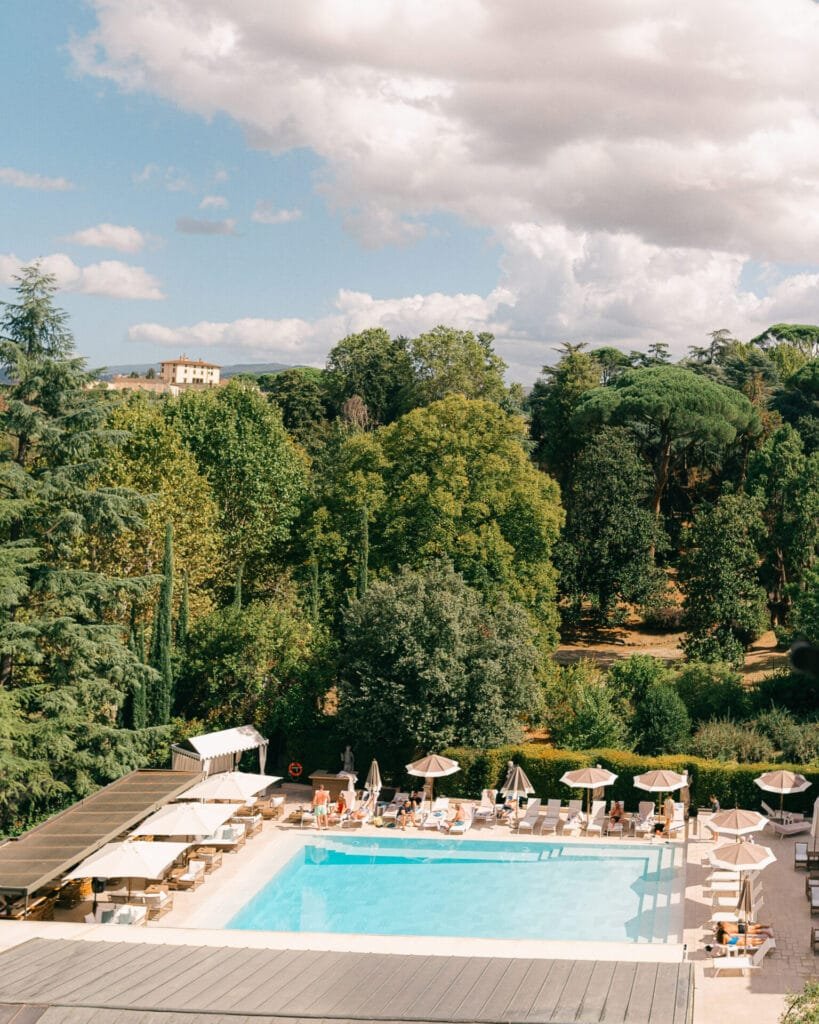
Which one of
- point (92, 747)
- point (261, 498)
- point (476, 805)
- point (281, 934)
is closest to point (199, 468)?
point (261, 498)

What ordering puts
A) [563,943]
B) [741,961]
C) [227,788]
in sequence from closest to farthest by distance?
[741,961], [563,943], [227,788]

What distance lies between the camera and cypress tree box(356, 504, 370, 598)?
112 ft

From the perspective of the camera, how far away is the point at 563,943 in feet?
58.1

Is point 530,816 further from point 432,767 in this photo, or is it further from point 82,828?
point 82,828

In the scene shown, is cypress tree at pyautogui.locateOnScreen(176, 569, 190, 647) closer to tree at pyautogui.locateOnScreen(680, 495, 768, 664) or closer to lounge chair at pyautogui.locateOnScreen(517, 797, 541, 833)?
lounge chair at pyautogui.locateOnScreen(517, 797, 541, 833)

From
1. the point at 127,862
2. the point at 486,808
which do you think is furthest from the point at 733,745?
the point at 127,862

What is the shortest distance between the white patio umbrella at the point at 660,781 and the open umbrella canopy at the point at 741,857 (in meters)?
4.98

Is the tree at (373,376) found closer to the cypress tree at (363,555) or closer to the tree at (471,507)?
the tree at (471,507)

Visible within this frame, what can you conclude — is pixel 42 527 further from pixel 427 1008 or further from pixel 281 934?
pixel 427 1008

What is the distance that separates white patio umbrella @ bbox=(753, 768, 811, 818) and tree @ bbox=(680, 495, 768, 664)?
37.9 ft

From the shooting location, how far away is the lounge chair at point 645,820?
2475 centimetres

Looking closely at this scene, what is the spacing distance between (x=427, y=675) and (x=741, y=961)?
1152 cm

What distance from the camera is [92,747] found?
27.7 meters

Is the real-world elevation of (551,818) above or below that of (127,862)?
below
